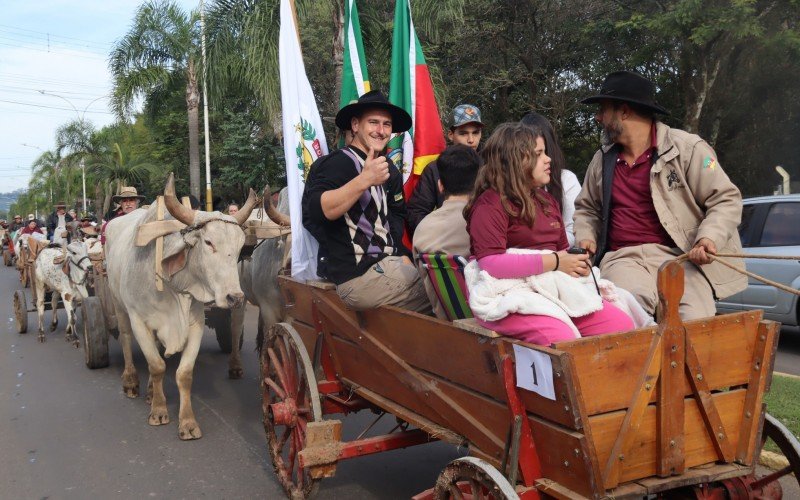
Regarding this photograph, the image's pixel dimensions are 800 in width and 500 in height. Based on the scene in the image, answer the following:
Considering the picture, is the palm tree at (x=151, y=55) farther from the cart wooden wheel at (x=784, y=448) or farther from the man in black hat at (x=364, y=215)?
the cart wooden wheel at (x=784, y=448)

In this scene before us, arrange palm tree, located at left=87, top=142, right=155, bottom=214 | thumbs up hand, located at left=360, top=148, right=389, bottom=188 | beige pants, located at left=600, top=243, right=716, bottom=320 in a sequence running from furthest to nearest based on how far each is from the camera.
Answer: palm tree, located at left=87, top=142, right=155, bottom=214
thumbs up hand, located at left=360, top=148, right=389, bottom=188
beige pants, located at left=600, top=243, right=716, bottom=320

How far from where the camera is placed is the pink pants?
295cm

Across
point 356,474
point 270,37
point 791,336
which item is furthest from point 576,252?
point 270,37

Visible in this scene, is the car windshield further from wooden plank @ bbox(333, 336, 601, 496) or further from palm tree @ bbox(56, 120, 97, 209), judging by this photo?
palm tree @ bbox(56, 120, 97, 209)

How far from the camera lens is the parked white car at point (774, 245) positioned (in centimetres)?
863

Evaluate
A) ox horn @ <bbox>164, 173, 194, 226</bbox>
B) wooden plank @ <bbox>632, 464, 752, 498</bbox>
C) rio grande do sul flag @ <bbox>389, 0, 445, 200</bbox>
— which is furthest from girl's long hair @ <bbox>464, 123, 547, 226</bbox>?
ox horn @ <bbox>164, 173, 194, 226</bbox>

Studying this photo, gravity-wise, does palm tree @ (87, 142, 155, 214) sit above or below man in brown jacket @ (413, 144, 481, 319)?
above

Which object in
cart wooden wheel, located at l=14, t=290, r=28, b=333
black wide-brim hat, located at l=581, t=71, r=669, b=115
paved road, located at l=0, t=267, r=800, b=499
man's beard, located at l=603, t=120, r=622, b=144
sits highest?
black wide-brim hat, located at l=581, t=71, r=669, b=115

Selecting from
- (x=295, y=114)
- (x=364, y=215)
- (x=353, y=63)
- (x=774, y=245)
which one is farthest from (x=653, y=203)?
(x=774, y=245)

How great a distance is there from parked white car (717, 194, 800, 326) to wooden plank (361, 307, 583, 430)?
614cm

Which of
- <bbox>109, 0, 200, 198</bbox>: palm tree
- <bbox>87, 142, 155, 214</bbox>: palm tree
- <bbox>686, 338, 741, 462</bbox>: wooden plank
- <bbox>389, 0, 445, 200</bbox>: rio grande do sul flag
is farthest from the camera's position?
<bbox>87, 142, 155, 214</bbox>: palm tree

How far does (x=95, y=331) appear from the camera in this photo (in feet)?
28.6

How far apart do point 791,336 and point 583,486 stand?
8.57 m

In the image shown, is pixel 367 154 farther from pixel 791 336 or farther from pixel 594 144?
pixel 594 144
